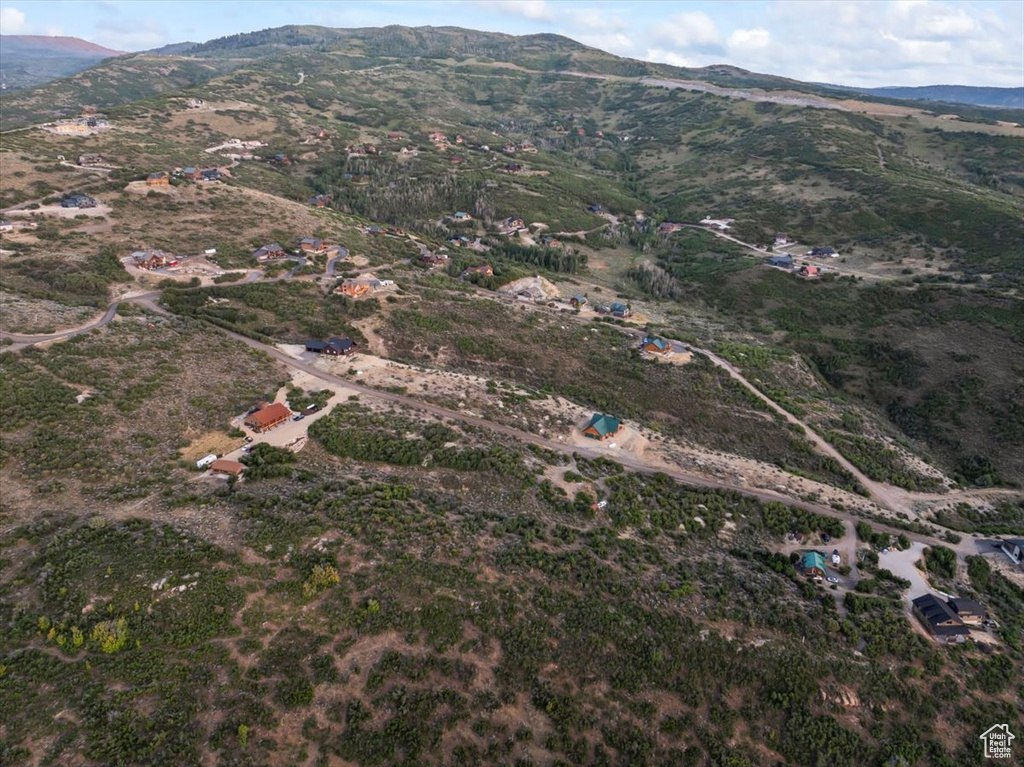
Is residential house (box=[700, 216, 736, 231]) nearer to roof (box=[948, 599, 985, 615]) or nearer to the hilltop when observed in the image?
the hilltop

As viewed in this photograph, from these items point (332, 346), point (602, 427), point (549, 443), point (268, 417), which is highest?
point (332, 346)

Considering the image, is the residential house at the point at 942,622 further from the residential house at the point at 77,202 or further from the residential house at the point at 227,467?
the residential house at the point at 77,202

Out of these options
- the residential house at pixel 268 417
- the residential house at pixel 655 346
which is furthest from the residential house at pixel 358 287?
the residential house at pixel 655 346

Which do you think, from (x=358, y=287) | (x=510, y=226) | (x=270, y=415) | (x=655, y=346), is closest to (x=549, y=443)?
(x=270, y=415)

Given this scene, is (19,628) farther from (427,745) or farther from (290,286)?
(290,286)

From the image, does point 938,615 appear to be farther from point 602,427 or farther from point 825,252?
point 825,252

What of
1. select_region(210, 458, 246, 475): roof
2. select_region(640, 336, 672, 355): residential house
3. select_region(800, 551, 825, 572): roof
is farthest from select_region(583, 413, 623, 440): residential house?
select_region(210, 458, 246, 475): roof
